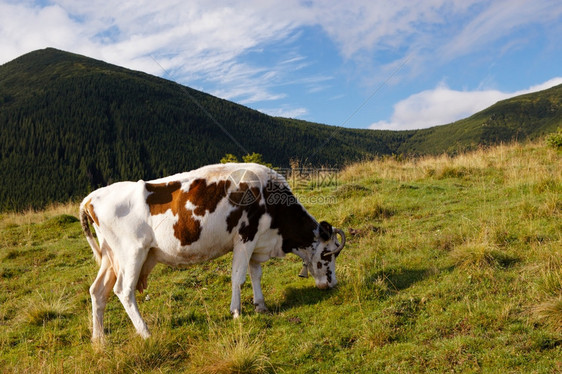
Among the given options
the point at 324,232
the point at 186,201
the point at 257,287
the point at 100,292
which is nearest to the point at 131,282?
the point at 100,292

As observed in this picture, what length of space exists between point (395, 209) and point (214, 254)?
7.14m

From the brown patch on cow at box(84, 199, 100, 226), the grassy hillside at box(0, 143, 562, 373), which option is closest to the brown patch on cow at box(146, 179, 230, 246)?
the brown patch on cow at box(84, 199, 100, 226)

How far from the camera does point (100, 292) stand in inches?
253

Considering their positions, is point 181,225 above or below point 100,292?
above

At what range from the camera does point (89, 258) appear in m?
11.9

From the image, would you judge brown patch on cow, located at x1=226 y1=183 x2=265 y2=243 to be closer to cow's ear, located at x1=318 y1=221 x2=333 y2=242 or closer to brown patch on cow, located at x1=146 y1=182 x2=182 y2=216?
brown patch on cow, located at x1=146 y1=182 x2=182 y2=216

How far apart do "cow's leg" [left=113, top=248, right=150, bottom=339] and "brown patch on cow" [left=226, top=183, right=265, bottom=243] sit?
57.9 inches

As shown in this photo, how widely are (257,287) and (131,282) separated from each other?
209 cm

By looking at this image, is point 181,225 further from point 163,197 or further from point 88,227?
point 88,227

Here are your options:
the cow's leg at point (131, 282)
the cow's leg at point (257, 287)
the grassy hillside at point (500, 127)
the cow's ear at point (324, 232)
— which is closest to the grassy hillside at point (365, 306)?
the cow's leg at point (257, 287)

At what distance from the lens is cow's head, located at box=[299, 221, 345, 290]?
281 inches

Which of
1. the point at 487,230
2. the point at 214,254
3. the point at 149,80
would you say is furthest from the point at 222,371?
the point at 149,80

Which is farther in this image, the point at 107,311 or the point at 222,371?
the point at 107,311

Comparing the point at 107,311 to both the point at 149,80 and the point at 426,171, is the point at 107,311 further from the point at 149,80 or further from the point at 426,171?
the point at 149,80
